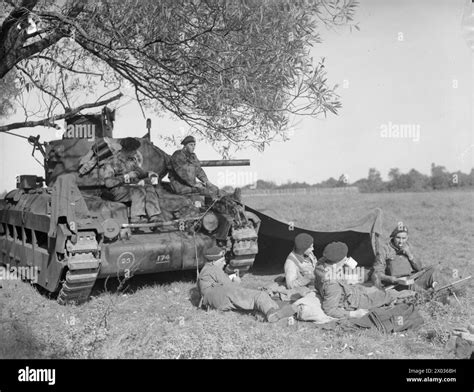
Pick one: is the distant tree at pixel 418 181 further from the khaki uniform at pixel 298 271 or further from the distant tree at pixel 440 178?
the khaki uniform at pixel 298 271

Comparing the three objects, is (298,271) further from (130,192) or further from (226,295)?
(130,192)

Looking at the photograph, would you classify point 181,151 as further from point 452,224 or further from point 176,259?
point 452,224

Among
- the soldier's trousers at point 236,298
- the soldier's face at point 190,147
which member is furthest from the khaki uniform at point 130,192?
the soldier's trousers at point 236,298

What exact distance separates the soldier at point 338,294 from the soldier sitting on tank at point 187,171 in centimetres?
296

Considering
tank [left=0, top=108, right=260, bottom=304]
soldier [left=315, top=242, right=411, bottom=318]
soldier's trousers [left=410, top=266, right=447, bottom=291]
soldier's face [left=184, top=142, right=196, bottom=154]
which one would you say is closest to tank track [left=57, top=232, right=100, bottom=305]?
tank [left=0, top=108, right=260, bottom=304]

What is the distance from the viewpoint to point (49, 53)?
9234 mm

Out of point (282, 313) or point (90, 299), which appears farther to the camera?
point (90, 299)

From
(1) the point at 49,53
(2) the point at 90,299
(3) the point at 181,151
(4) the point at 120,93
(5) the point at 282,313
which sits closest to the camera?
(5) the point at 282,313

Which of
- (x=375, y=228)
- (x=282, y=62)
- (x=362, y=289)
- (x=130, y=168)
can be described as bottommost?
(x=362, y=289)

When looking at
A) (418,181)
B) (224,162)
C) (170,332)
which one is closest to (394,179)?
(418,181)

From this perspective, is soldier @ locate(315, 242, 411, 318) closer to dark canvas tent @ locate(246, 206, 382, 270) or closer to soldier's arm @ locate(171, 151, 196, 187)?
dark canvas tent @ locate(246, 206, 382, 270)

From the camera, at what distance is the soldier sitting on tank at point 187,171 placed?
9.80 m
